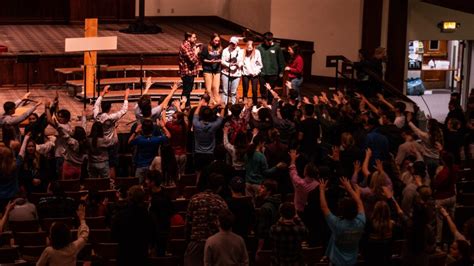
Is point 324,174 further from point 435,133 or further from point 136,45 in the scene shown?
point 136,45

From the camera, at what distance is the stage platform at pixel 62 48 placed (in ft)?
65.2

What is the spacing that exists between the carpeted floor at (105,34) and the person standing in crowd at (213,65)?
335 centimetres

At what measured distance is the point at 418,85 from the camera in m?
24.5

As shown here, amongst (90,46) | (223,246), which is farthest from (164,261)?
(90,46)

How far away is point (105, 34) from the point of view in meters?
23.5

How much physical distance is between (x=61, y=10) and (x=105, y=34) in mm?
2435

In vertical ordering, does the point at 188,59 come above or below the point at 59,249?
above

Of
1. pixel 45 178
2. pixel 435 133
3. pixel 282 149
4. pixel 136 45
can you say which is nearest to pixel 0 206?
pixel 45 178

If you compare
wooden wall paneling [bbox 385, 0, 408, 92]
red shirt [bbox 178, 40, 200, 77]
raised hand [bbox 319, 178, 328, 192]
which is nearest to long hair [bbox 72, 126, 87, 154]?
raised hand [bbox 319, 178, 328, 192]

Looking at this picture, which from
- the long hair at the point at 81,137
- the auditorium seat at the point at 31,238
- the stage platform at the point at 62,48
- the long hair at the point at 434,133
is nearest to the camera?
the auditorium seat at the point at 31,238

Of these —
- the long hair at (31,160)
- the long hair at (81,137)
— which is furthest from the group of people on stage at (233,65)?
the long hair at (31,160)

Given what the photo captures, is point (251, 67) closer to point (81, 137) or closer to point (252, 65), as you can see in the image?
point (252, 65)

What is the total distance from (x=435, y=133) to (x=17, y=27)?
1433 centimetres

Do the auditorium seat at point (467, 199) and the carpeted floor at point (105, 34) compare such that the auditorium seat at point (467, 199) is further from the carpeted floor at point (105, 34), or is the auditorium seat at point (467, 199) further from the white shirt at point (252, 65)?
the carpeted floor at point (105, 34)
